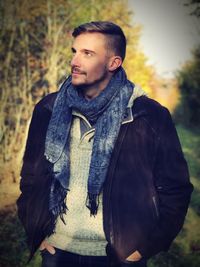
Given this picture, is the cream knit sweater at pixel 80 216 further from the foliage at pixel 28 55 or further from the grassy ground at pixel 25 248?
the foliage at pixel 28 55

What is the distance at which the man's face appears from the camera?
2580 mm

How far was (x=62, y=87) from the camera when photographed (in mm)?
2871

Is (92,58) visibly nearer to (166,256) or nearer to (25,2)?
(166,256)

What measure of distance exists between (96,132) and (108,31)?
76 centimetres

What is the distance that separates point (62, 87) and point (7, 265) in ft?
8.71

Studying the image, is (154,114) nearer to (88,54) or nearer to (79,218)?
(88,54)

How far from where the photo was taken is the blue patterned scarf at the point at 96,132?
8.11 ft

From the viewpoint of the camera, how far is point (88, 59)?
102 inches

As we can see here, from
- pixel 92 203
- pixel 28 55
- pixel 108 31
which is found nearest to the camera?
pixel 92 203

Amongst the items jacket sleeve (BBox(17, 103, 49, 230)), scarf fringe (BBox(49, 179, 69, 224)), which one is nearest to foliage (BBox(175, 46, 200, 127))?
jacket sleeve (BBox(17, 103, 49, 230))

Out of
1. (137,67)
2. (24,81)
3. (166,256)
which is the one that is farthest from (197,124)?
(166,256)

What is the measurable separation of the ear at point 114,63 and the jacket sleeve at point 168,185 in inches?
20.2

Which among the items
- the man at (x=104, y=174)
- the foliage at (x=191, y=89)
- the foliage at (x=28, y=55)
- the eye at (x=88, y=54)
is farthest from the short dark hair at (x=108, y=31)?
the foliage at (x=191, y=89)

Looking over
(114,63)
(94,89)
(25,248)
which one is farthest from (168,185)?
(25,248)
